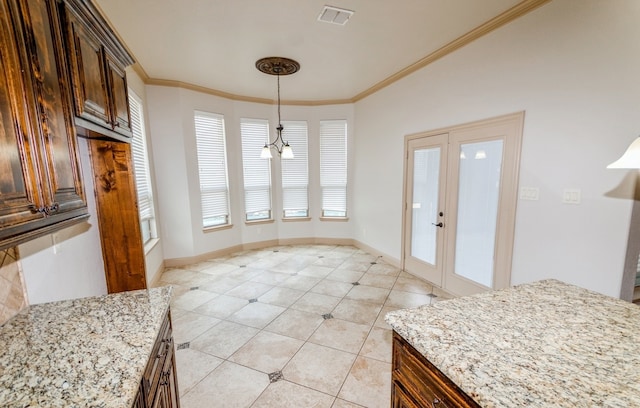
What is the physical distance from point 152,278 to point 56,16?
3.23 metres

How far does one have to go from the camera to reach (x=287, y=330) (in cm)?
262

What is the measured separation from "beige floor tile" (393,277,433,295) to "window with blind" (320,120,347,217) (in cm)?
209

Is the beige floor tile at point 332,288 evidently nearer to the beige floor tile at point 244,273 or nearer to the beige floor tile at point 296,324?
the beige floor tile at point 296,324

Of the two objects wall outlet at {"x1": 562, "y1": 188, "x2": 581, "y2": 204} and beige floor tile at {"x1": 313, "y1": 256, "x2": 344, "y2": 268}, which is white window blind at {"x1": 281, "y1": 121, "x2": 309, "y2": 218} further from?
wall outlet at {"x1": 562, "y1": 188, "x2": 581, "y2": 204}

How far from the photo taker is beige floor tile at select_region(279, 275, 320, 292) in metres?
3.59

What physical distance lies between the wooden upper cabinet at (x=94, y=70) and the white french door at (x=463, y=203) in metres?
3.28

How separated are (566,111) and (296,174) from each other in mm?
4115

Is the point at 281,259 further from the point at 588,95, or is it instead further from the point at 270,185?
the point at 588,95

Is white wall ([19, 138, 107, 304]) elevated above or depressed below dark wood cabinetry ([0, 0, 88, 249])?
below

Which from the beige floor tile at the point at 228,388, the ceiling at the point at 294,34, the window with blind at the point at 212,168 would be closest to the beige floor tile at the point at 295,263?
the window with blind at the point at 212,168

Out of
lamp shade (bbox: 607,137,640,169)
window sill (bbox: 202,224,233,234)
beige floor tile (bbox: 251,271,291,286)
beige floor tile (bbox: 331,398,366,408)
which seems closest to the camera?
lamp shade (bbox: 607,137,640,169)

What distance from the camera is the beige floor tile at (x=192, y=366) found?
1978 millimetres

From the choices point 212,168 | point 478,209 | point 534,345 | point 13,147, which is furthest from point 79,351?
point 212,168

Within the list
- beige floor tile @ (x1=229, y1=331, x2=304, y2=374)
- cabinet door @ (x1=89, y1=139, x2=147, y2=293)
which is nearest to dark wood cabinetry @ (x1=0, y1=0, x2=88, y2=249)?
cabinet door @ (x1=89, y1=139, x2=147, y2=293)
